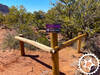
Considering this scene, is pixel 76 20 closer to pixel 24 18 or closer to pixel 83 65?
pixel 83 65

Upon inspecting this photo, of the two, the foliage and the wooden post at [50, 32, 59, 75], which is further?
the foliage

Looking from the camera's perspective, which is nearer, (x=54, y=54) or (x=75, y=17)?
(x=54, y=54)

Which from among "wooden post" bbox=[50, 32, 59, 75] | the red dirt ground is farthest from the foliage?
"wooden post" bbox=[50, 32, 59, 75]

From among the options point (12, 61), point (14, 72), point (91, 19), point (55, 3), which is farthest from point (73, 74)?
Answer: point (55, 3)

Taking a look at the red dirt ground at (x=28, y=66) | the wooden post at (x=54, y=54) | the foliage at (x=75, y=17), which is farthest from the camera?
the foliage at (x=75, y=17)

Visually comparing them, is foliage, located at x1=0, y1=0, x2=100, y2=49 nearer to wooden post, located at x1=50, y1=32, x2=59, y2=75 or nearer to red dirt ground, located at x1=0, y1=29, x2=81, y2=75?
red dirt ground, located at x1=0, y1=29, x2=81, y2=75

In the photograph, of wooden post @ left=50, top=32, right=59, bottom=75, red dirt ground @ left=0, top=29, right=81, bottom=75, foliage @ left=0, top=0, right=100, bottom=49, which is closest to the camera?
wooden post @ left=50, top=32, right=59, bottom=75

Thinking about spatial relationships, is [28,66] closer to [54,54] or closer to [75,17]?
[54,54]

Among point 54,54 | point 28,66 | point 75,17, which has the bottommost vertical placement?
point 28,66

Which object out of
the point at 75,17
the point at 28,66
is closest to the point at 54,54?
the point at 28,66

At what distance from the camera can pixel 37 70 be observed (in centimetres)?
289

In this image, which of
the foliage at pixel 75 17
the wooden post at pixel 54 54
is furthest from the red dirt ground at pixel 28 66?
the foliage at pixel 75 17

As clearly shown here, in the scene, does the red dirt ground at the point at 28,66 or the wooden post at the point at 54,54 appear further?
the red dirt ground at the point at 28,66

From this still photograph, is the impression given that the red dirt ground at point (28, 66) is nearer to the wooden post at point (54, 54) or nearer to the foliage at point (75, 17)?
the wooden post at point (54, 54)
